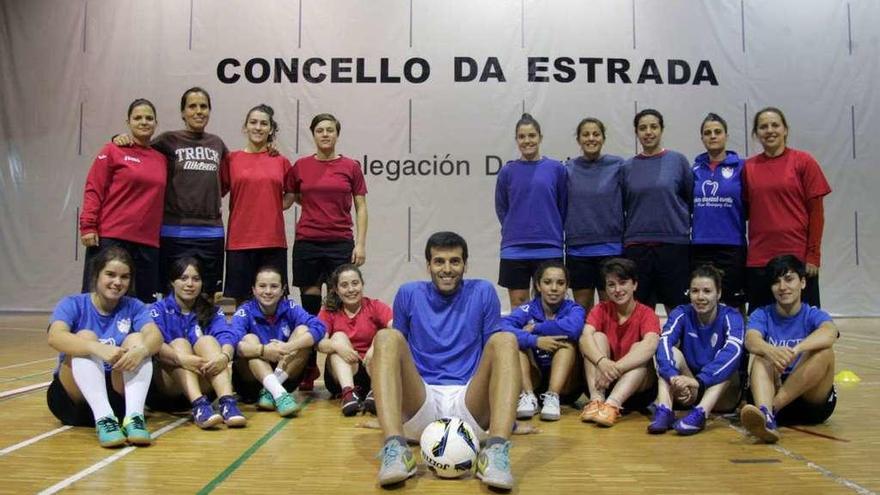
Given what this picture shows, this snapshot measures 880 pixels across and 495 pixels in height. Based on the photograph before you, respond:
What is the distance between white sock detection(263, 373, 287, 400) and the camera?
343cm

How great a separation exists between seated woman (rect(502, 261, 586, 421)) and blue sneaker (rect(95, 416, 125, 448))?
1.79 m

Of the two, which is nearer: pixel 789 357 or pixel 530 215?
pixel 789 357

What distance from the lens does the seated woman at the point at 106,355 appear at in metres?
2.85

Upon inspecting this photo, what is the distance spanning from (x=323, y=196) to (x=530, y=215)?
4.27 ft

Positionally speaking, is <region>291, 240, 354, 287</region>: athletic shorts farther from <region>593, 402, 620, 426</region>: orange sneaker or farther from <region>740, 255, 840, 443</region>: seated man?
<region>740, 255, 840, 443</region>: seated man

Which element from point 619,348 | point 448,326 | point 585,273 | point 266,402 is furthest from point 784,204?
point 266,402

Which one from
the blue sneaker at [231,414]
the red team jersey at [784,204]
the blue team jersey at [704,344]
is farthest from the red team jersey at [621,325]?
the blue sneaker at [231,414]

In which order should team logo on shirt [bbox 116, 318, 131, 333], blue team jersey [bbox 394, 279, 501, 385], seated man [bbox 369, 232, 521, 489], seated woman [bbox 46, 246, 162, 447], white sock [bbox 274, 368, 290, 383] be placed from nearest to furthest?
seated man [bbox 369, 232, 521, 489] → blue team jersey [bbox 394, 279, 501, 385] → seated woman [bbox 46, 246, 162, 447] → team logo on shirt [bbox 116, 318, 131, 333] → white sock [bbox 274, 368, 290, 383]

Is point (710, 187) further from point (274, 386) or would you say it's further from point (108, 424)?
point (108, 424)

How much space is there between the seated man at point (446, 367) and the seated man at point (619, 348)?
0.87 meters

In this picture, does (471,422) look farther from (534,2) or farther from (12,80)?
(12,80)

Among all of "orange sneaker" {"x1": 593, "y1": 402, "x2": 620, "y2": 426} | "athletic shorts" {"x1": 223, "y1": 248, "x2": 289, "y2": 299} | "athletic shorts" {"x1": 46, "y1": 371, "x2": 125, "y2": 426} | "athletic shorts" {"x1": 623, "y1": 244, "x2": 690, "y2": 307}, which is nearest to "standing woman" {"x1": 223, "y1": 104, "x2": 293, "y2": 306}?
"athletic shorts" {"x1": 223, "y1": 248, "x2": 289, "y2": 299}

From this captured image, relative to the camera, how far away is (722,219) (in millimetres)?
3967

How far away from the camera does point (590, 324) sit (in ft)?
11.8
